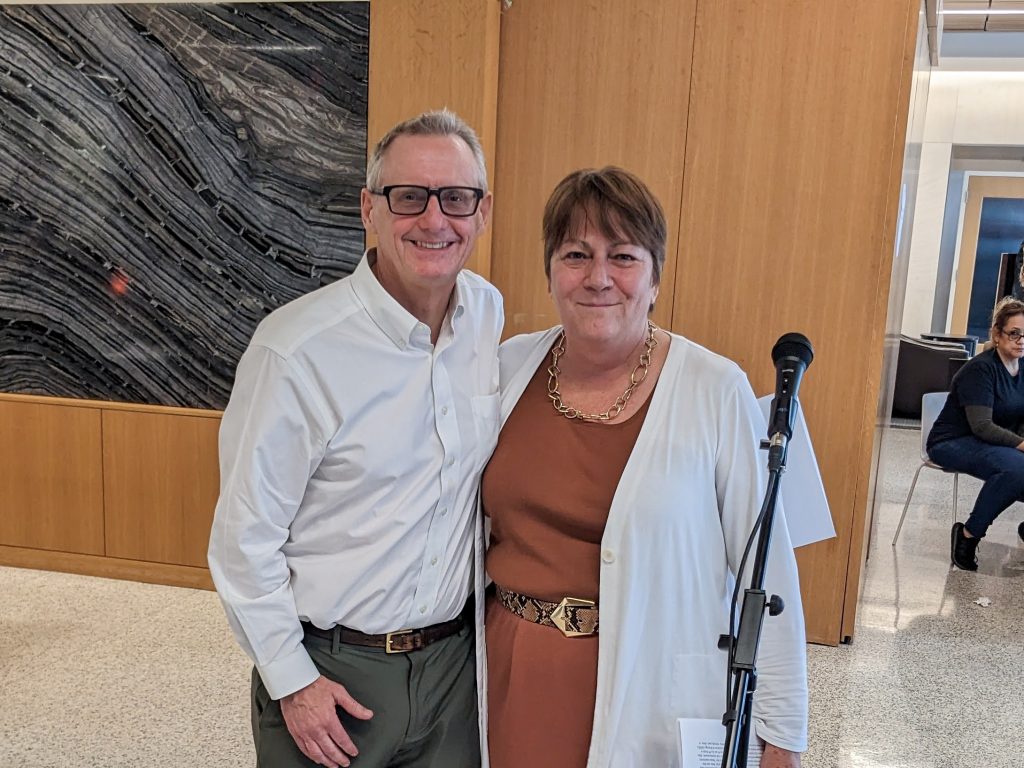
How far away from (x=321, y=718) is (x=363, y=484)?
1.31ft

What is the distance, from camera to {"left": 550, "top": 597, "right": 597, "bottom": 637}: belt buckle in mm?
1510

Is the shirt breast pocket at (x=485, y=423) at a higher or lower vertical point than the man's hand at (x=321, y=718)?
higher

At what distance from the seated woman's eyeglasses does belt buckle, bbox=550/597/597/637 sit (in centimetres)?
70

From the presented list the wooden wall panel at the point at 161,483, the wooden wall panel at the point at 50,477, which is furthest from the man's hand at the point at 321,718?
the wooden wall panel at the point at 50,477

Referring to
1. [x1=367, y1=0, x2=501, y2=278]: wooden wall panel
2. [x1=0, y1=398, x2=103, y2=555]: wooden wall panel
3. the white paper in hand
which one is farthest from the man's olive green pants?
[x1=0, y1=398, x2=103, y2=555]: wooden wall panel

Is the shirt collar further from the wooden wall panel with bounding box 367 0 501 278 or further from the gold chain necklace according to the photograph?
the wooden wall panel with bounding box 367 0 501 278

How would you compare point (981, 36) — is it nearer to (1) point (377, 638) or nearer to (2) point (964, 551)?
(2) point (964, 551)

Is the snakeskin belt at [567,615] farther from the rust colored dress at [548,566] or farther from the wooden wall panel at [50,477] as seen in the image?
the wooden wall panel at [50,477]

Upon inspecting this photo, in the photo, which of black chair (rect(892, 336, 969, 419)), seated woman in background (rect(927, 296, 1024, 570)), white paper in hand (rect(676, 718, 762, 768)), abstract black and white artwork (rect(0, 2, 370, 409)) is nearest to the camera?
white paper in hand (rect(676, 718, 762, 768))

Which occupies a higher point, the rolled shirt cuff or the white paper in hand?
the rolled shirt cuff

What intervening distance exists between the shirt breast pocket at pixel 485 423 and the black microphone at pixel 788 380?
592 mm

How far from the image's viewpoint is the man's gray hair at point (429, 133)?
1.49 metres

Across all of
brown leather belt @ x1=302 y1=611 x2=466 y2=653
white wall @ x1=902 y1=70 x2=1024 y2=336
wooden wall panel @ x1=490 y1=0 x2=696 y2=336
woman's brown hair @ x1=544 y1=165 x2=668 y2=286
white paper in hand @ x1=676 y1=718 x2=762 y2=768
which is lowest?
white paper in hand @ x1=676 y1=718 x2=762 y2=768

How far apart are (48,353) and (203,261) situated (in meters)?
0.92
